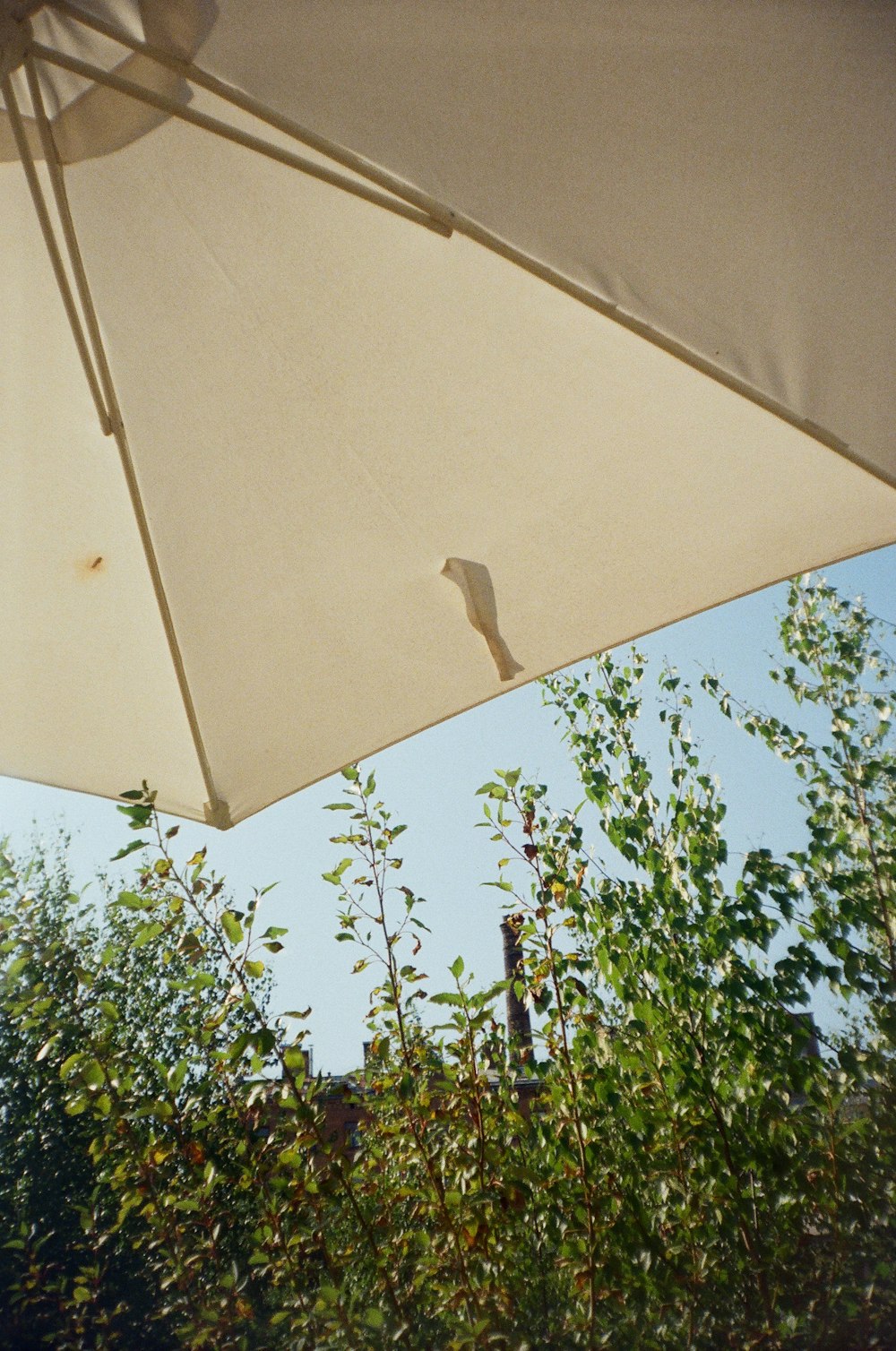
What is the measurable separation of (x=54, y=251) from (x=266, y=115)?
412mm

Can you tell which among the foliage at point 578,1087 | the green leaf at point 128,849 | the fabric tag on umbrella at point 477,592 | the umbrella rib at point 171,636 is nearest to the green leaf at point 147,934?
the foliage at point 578,1087

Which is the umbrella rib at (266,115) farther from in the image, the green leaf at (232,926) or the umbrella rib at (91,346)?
the green leaf at (232,926)

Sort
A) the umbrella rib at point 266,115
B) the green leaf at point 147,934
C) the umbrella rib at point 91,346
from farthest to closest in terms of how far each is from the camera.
→ the green leaf at point 147,934 → the umbrella rib at point 91,346 → the umbrella rib at point 266,115

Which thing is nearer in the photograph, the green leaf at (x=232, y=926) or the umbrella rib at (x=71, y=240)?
the umbrella rib at (x=71, y=240)

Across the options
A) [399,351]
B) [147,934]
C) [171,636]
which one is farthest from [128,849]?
[399,351]

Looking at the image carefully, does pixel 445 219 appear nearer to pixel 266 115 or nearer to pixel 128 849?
pixel 266 115

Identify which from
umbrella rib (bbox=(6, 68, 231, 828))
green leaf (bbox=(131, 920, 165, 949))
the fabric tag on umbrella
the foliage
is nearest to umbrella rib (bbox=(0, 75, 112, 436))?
umbrella rib (bbox=(6, 68, 231, 828))

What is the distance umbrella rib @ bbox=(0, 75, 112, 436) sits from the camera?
1.38 m

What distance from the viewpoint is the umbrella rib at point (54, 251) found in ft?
4.52

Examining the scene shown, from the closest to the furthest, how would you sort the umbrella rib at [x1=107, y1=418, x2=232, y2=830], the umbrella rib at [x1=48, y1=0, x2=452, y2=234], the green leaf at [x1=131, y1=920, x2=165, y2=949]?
the umbrella rib at [x1=48, y1=0, x2=452, y2=234] < the umbrella rib at [x1=107, y1=418, x2=232, y2=830] < the green leaf at [x1=131, y1=920, x2=165, y2=949]

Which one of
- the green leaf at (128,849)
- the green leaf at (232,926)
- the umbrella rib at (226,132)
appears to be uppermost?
the umbrella rib at (226,132)

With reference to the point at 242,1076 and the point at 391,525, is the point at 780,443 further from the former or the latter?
the point at 242,1076

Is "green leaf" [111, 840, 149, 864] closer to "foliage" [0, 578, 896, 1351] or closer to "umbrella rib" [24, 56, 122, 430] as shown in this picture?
"foliage" [0, 578, 896, 1351]

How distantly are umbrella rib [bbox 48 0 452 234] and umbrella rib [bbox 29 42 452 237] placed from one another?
0.01 m
